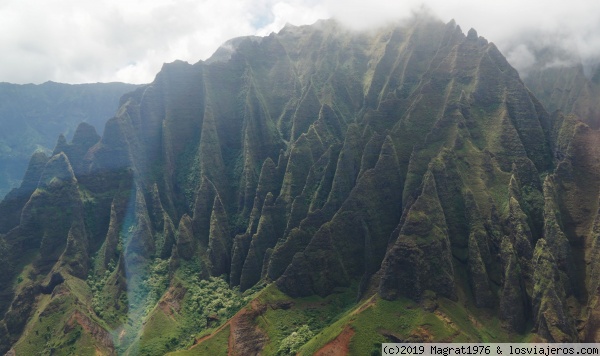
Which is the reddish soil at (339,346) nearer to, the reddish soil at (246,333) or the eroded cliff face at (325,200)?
the eroded cliff face at (325,200)

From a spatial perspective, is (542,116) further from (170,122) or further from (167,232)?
(170,122)

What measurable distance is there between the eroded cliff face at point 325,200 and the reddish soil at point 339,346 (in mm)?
12930

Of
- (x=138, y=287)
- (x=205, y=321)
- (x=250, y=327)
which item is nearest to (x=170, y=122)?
(x=138, y=287)

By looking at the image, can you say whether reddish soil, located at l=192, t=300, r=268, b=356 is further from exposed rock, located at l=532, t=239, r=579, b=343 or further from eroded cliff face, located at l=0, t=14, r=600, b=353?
exposed rock, located at l=532, t=239, r=579, b=343

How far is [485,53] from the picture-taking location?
472 ft

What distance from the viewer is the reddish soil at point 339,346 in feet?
306

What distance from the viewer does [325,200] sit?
139m

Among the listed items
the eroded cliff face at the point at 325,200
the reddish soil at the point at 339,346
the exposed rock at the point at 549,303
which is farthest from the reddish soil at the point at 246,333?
the exposed rock at the point at 549,303

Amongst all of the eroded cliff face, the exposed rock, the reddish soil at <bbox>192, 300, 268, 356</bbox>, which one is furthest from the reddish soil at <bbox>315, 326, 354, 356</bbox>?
the exposed rock

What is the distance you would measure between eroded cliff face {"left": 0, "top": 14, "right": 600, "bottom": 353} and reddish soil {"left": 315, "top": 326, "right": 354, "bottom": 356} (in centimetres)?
1293

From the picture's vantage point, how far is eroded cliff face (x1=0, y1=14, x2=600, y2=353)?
10525cm

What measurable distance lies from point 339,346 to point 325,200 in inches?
2007

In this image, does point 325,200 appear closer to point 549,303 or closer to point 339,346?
point 339,346

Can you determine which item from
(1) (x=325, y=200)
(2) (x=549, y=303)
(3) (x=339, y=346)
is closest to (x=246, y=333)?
(3) (x=339, y=346)
